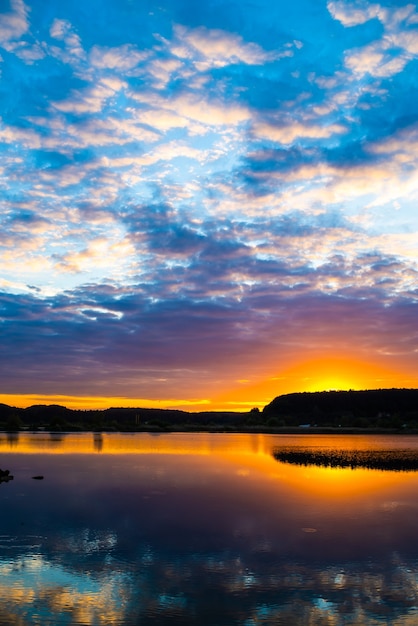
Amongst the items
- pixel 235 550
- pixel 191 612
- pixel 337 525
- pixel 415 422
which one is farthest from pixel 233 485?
pixel 415 422

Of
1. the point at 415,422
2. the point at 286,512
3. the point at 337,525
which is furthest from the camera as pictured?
the point at 415,422

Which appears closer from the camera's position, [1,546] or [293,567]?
[293,567]

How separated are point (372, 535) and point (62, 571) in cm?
1235

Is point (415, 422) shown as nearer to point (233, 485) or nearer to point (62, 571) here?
point (233, 485)

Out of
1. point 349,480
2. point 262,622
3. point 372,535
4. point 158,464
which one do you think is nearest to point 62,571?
point 262,622

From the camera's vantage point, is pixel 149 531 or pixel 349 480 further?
pixel 349 480

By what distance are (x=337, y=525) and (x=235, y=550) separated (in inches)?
254

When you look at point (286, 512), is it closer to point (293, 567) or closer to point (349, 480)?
point (293, 567)

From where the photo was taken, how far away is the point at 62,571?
17.2 metres

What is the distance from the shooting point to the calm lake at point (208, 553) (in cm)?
1386

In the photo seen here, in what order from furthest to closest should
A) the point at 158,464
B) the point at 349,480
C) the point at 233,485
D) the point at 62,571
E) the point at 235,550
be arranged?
the point at 158,464 → the point at 349,480 → the point at 233,485 → the point at 235,550 → the point at 62,571

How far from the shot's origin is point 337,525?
2431 centimetres

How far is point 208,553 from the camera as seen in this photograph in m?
19.5

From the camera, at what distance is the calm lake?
45.5 feet
